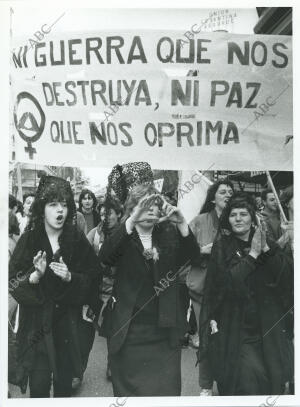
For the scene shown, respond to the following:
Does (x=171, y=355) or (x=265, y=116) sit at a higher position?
(x=265, y=116)

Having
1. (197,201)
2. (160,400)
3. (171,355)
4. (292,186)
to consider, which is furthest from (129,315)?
(292,186)

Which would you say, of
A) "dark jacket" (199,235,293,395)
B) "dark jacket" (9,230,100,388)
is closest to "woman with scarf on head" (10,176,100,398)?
"dark jacket" (9,230,100,388)

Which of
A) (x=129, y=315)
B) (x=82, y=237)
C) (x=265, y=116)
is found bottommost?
(x=129, y=315)

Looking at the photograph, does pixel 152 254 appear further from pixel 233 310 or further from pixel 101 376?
pixel 101 376

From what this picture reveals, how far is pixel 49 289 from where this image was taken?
3385 mm

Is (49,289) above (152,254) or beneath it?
beneath

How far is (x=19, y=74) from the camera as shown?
3.41 meters

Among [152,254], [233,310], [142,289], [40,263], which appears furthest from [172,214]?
[40,263]

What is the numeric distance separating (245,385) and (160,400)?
57cm

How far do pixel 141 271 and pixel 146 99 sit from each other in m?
1.12

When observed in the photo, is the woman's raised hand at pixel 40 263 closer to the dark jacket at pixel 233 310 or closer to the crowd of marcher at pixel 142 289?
the crowd of marcher at pixel 142 289

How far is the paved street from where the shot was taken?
3.40 meters

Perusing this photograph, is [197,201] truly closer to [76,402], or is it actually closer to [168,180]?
[168,180]

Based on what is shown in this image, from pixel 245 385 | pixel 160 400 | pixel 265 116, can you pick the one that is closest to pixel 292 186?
pixel 265 116
